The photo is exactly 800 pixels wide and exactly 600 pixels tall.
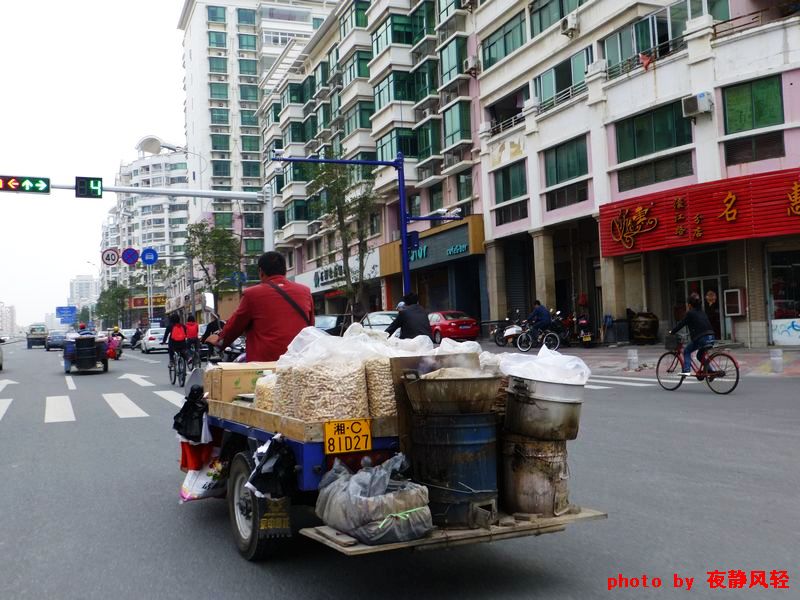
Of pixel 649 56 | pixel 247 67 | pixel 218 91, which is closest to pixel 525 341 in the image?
pixel 649 56

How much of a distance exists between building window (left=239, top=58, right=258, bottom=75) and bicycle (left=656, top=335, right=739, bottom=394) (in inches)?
3020

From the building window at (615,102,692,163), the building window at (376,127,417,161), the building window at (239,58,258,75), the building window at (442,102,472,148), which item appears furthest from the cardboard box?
the building window at (239,58,258,75)

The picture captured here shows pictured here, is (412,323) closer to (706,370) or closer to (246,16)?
(706,370)

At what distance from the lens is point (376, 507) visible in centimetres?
334

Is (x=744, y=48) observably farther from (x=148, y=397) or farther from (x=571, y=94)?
(x=148, y=397)

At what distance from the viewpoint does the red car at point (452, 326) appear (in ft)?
95.1

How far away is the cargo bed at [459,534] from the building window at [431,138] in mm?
34409

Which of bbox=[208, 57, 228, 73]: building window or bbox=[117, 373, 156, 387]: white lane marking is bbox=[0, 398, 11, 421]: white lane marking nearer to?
bbox=[117, 373, 156, 387]: white lane marking

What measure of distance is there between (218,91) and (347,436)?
84.2m

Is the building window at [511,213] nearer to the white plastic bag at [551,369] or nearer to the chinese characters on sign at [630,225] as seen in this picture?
the chinese characters on sign at [630,225]

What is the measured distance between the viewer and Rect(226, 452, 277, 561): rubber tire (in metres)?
4.25

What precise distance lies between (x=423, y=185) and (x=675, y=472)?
32.6 meters

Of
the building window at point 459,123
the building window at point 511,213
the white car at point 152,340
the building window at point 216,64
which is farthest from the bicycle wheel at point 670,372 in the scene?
the building window at point 216,64

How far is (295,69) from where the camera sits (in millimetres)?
57312
